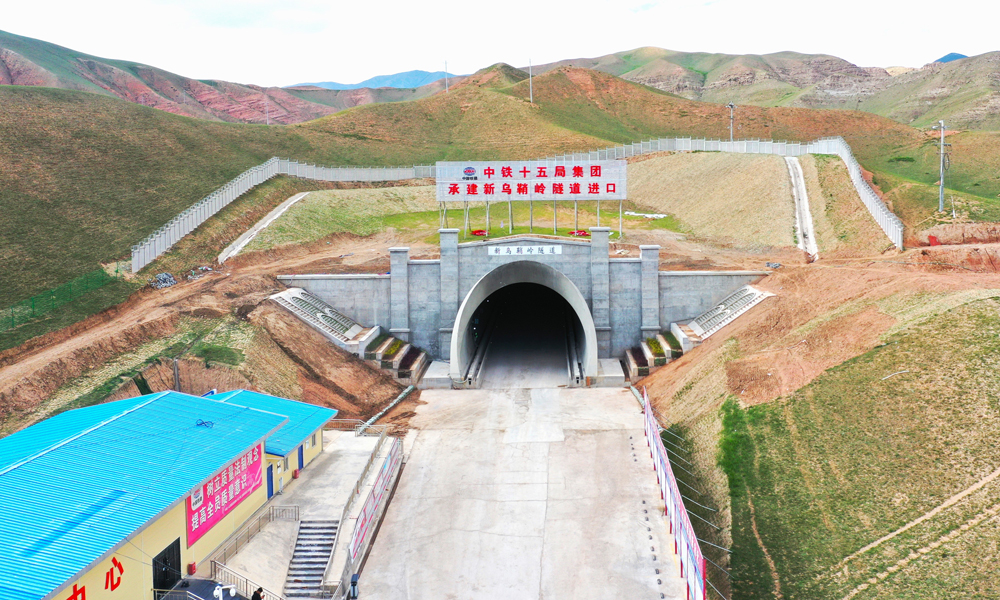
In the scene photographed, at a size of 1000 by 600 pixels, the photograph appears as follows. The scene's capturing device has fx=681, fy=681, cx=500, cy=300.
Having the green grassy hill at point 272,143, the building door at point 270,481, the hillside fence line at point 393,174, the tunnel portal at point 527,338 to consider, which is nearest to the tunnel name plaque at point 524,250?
the tunnel portal at point 527,338

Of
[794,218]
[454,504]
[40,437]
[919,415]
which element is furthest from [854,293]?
[40,437]

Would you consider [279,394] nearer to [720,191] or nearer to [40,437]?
[40,437]

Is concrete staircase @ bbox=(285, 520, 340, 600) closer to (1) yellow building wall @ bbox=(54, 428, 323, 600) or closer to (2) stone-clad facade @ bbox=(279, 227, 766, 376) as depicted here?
(1) yellow building wall @ bbox=(54, 428, 323, 600)

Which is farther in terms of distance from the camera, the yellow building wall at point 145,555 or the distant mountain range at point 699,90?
the distant mountain range at point 699,90

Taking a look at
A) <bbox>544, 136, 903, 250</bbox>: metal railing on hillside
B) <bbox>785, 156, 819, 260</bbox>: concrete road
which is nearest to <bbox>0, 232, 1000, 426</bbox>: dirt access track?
<bbox>785, 156, 819, 260</bbox>: concrete road

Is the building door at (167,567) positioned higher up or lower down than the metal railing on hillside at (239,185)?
lower down

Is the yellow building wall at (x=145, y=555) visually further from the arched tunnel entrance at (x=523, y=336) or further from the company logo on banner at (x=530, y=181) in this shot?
the company logo on banner at (x=530, y=181)

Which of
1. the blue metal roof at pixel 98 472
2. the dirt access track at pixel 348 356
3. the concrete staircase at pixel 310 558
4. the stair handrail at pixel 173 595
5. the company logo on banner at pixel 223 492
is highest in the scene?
the dirt access track at pixel 348 356
